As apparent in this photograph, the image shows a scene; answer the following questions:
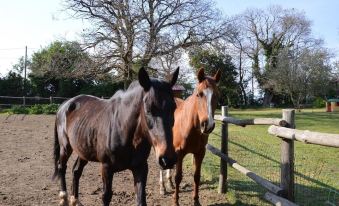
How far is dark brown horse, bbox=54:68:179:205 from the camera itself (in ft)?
9.43

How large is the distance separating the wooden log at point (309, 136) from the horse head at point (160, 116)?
3.71 feet

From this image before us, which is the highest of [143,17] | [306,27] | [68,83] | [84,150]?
[306,27]

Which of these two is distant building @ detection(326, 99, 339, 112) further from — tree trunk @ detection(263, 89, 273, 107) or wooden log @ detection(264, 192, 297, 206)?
wooden log @ detection(264, 192, 297, 206)

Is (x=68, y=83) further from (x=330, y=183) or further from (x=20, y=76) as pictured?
(x=330, y=183)

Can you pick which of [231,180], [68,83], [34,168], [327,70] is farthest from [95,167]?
[327,70]

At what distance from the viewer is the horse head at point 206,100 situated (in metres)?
4.48

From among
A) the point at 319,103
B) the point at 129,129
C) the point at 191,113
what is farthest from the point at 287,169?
the point at 319,103

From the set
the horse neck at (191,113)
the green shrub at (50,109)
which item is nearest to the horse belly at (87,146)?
the horse neck at (191,113)

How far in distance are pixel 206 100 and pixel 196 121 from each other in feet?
1.66

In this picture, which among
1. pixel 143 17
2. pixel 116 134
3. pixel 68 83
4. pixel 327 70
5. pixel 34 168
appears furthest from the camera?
pixel 327 70

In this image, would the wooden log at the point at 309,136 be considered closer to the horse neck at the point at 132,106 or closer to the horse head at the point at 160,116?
the horse head at the point at 160,116

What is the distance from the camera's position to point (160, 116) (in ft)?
9.41

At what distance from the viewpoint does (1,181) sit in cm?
641

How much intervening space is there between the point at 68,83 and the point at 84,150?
29387 mm
